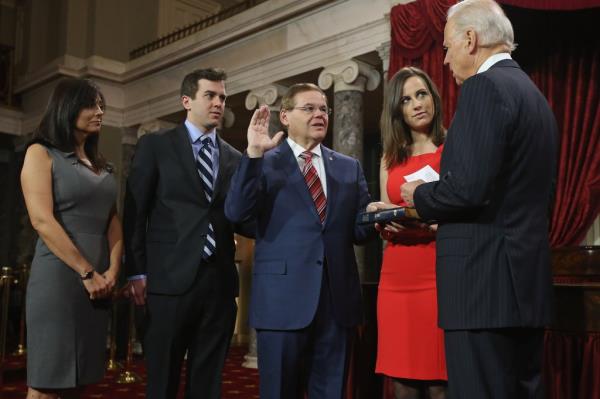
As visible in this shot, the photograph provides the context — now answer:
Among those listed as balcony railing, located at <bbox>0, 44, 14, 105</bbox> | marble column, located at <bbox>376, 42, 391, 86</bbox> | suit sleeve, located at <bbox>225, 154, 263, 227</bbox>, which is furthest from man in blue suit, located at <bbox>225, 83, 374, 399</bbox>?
balcony railing, located at <bbox>0, 44, 14, 105</bbox>

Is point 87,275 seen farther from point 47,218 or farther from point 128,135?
point 128,135

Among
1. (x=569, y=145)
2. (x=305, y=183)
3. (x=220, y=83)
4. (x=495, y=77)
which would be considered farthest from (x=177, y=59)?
(x=495, y=77)

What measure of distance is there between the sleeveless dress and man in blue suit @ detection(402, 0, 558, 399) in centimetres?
60

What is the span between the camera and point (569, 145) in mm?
5477

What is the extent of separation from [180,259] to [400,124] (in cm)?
105

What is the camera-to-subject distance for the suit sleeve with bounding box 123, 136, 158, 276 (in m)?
2.62

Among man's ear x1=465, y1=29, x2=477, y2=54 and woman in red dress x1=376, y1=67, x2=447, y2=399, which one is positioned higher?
man's ear x1=465, y1=29, x2=477, y2=54

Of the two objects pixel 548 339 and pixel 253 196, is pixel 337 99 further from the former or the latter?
pixel 253 196

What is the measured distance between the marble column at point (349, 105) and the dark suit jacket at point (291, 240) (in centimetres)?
447

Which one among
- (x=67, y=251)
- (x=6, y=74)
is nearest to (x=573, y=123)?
(x=67, y=251)

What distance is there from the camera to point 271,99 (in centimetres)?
785

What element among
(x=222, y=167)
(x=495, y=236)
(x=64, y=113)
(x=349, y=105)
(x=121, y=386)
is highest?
(x=349, y=105)

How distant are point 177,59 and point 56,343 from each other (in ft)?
24.4

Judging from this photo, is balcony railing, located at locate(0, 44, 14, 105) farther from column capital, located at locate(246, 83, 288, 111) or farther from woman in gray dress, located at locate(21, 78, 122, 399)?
woman in gray dress, located at locate(21, 78, 122, 399)
